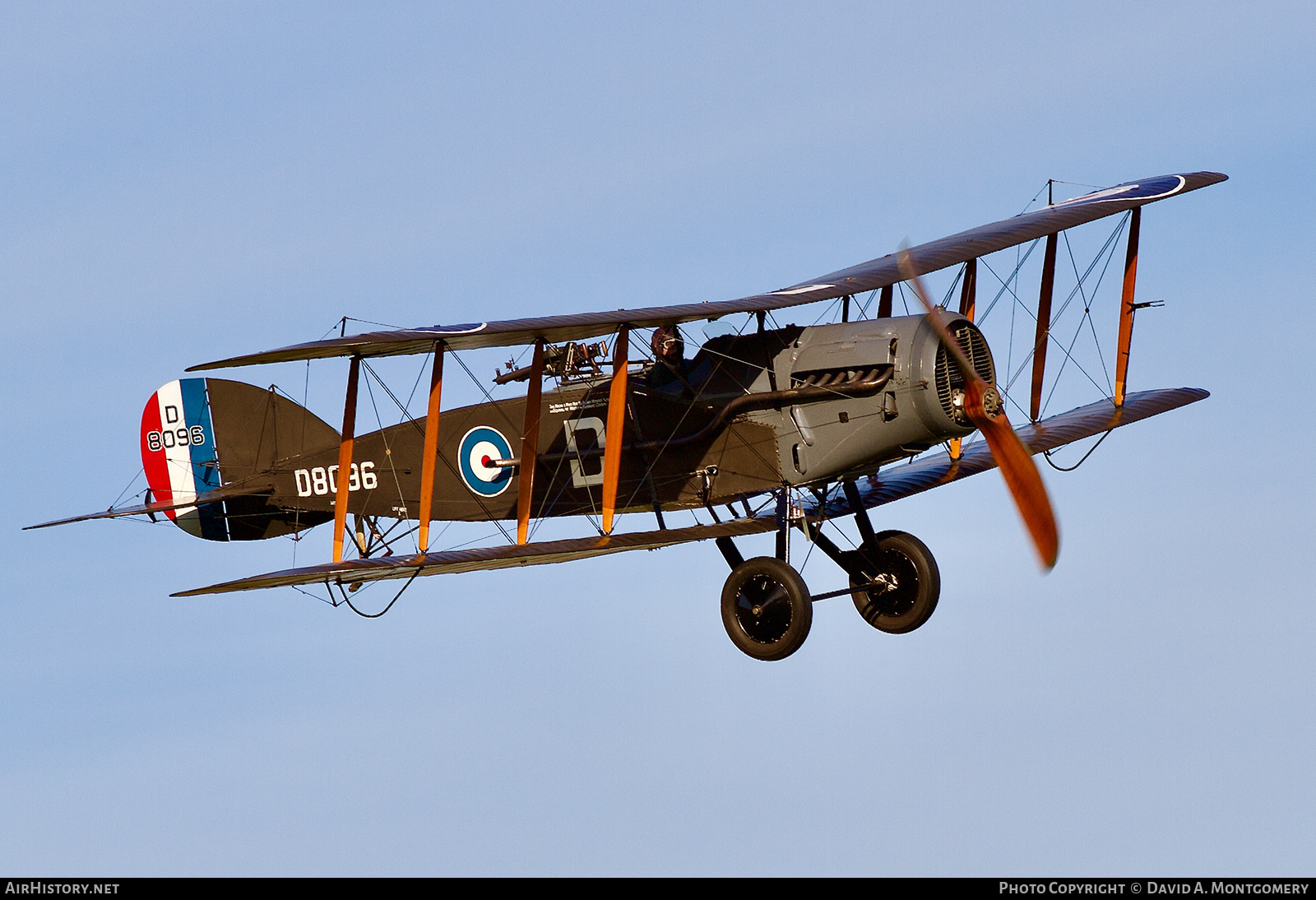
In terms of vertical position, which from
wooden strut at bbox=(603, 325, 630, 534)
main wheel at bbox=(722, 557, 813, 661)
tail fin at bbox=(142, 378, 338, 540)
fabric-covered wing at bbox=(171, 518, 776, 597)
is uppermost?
tail fin at bbox=(142, 378, 338, 540)

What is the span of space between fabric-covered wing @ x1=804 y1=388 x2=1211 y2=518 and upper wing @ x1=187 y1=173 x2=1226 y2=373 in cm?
201

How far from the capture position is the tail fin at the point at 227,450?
69.5ft

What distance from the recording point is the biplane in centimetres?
1730

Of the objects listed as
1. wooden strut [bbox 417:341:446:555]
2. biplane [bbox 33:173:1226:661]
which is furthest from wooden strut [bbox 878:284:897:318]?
wooden strut [bbox 417:341:446:555]

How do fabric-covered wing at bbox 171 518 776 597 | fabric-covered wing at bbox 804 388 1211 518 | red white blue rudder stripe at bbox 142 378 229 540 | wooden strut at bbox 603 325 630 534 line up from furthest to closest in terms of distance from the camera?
red white blue rudder stripe at bbox 142 378 229 540
fabric-covered wing at bbox 804 388 1211 518
wooden strut at bbox 603 325 630 534
fabric-covered wing at bbox 171 518 776 597

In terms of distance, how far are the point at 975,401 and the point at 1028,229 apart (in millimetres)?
3575

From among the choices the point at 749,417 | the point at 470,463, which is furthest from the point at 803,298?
the point at 470,463

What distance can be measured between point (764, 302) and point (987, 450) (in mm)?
3892

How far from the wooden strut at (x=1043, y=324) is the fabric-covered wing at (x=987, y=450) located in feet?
0.96

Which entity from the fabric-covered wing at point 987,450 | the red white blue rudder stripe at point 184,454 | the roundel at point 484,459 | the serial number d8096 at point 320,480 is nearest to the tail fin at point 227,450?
the red white blue rudder stripe at point 184,454

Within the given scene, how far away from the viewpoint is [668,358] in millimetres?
18469

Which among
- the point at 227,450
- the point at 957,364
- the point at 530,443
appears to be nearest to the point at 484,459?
the point at 530,443

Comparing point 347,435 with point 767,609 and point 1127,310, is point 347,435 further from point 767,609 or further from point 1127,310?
point 1127,310

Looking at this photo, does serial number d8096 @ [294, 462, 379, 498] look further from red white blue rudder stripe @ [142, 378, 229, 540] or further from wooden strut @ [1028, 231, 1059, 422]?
wooden strut @ [1028, 231, 1059, 422]
